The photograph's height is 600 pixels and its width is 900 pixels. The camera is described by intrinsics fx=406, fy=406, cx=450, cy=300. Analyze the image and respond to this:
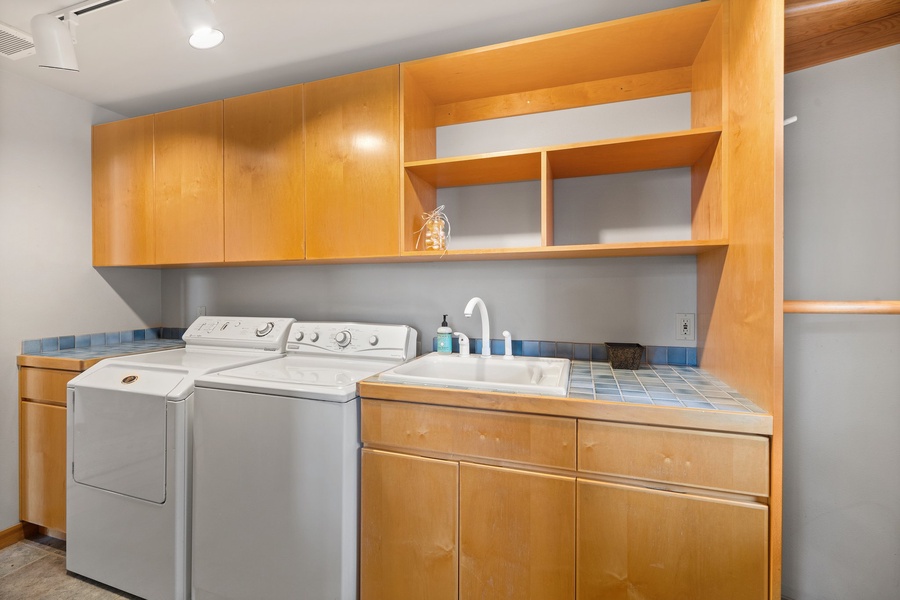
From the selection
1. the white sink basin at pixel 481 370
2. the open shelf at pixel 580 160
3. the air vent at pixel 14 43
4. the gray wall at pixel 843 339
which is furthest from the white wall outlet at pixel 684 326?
the air vent at pixel 14 43

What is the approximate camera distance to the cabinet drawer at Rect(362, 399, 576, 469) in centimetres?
121

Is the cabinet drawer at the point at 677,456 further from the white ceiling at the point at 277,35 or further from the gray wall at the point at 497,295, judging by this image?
the white ceiling at the point at 277,35

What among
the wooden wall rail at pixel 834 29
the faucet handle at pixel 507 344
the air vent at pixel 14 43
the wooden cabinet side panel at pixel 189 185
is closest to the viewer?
the wooden wall rail at pixel 834 29

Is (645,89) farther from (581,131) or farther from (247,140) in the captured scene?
(247,140)

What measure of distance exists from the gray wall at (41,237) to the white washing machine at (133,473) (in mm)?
634

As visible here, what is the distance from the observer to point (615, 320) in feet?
5.89

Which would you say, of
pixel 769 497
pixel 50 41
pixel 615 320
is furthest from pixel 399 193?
pixel 769 497

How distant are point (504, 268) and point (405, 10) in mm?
1130

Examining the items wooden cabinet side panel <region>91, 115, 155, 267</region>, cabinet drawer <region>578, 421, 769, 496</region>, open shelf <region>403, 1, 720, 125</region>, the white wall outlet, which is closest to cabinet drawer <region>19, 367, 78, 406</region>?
wooden cabinet side panel <region>91, 115, 155, 267</region>

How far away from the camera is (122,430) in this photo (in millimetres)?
1640

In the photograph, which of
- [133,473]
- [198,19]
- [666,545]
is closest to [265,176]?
[198,19]

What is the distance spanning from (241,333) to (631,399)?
1.94m

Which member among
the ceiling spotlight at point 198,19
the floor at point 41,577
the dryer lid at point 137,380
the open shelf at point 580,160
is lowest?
the floor at point 41,577

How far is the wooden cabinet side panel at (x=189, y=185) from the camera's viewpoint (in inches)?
81.4
